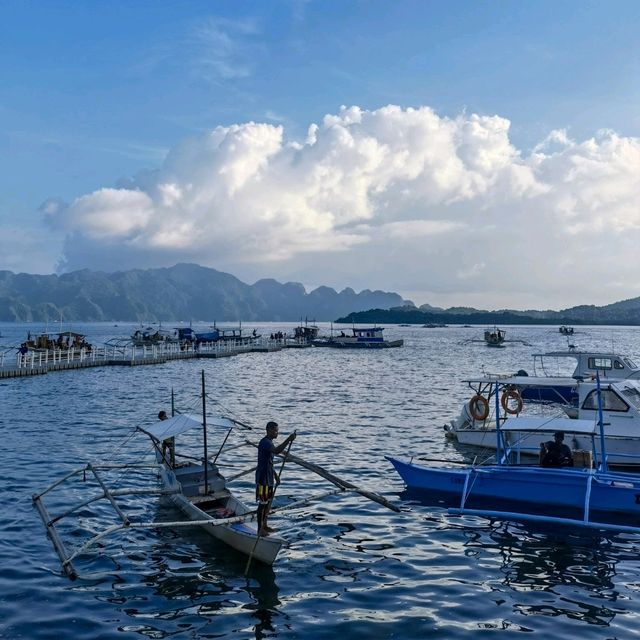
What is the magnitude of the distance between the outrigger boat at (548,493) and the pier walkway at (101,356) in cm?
4939

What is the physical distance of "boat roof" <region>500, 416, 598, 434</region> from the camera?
64.8 ft

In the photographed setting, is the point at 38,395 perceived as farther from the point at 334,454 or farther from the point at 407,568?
the point at 407,568

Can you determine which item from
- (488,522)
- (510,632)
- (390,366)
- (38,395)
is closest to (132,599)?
(510,632)

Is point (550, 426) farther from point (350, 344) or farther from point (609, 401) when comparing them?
point (350, 344)

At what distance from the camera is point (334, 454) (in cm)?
2748

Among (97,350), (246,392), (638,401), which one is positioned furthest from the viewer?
(97,350)

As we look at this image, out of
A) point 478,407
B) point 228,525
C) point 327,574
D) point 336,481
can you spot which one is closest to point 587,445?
point 478,407

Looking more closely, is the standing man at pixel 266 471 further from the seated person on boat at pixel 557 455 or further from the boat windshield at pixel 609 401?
the boat windshield at pixel 609 401

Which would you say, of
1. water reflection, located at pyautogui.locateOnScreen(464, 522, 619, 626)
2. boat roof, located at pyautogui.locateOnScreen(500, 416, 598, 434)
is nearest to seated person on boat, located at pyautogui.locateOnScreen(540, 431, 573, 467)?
boat roof, located at pyautogui.locateOnScreen(500, 416, 598, 434)

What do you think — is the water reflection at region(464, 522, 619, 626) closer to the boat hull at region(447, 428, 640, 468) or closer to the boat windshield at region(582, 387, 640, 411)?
the boat hull at region(447, 428, 640, 468)

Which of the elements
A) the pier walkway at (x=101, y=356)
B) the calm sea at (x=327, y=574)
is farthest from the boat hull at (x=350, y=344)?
the calm sea at (x=327, y=574)

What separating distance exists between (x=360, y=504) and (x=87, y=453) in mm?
13773

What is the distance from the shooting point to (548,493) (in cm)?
1903

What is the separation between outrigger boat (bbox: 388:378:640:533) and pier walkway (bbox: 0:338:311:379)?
4939cm
